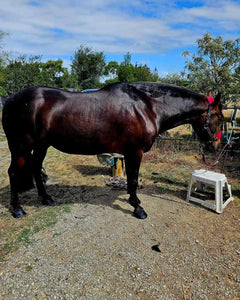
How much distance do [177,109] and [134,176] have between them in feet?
4.23

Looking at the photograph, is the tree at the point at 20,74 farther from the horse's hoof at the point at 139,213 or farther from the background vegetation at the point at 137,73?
the horse's hoof at the point at 139,213

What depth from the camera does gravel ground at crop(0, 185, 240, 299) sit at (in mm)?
2020

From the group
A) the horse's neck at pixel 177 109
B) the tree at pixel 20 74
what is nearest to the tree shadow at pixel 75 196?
the horse's neck at pixel 177 109

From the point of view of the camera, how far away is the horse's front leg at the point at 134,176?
10.8 ft

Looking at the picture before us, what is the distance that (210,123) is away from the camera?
3402mm

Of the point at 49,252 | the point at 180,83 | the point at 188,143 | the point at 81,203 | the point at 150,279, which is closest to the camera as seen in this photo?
the point at 150,279

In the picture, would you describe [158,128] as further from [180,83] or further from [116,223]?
[180,83]

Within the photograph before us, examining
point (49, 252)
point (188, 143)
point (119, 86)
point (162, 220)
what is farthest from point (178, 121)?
point (188, 143)

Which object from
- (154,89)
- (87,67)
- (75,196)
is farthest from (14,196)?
(87,67)

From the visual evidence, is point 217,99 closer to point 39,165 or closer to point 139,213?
point 139,213

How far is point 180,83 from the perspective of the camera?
420 inches

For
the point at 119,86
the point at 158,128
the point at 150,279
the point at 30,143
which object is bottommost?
the point at 150,279

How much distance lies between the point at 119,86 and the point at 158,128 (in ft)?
2.96

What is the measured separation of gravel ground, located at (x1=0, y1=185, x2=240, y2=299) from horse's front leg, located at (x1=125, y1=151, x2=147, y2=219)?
0.40ft
